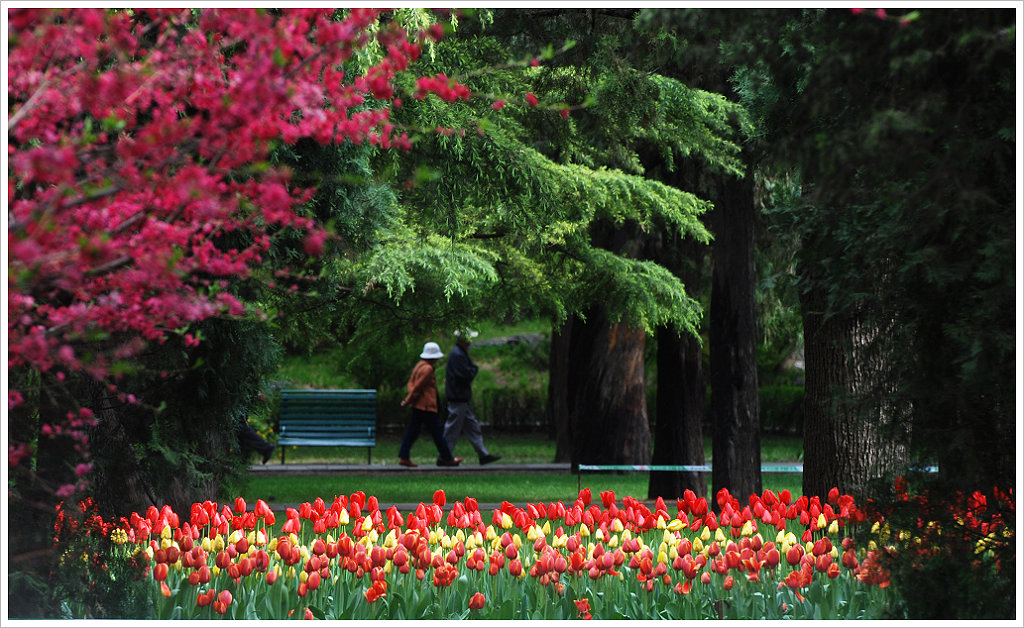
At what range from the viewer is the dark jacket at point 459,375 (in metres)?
16.7

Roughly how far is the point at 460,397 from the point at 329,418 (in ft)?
7.52

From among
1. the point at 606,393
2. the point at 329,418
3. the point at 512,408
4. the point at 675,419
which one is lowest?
the point at 329,418

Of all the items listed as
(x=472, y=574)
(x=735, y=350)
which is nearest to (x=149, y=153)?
(x=472, y=574)

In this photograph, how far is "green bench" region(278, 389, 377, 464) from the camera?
17484 mm

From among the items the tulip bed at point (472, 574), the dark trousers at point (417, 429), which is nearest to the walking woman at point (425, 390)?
the dark trousers at point (417, 429)

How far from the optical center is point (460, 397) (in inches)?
670

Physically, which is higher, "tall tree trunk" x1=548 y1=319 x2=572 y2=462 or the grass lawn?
"tall tree trunk" x1=548 y1=319 x2=572 y2=462

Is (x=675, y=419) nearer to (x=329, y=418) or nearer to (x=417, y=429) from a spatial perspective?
(x=417, y=429)

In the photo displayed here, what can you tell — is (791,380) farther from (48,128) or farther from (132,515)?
(48,128)

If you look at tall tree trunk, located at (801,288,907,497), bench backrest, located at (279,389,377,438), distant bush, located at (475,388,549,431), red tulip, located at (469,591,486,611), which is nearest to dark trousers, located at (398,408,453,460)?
bench backrest, located at (279,389,377,438)

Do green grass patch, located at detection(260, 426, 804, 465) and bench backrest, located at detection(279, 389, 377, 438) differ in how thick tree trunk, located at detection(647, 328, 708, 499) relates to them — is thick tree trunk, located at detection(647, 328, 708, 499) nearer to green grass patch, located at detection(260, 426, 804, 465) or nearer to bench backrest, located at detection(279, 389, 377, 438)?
bench backrest, located at detection(279, 389, 377, 438)

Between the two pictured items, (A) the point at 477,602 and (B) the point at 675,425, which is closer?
(A) the point at 477,602

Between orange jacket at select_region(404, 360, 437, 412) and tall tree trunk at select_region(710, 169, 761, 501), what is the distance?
648 centimetres

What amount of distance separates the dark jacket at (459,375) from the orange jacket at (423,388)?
2.40ft
